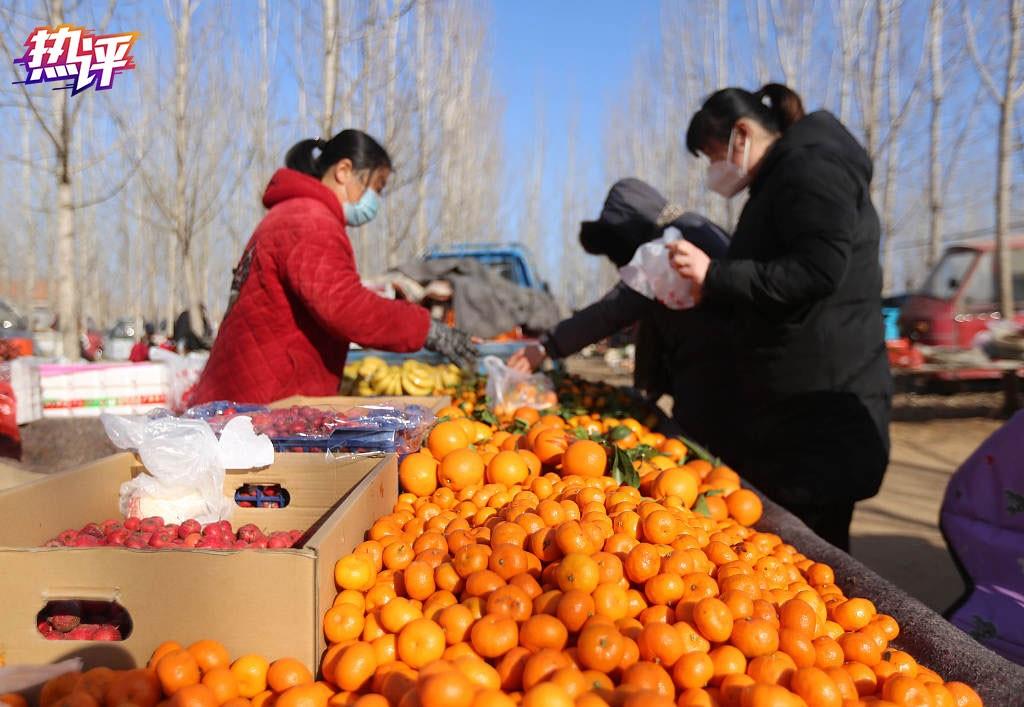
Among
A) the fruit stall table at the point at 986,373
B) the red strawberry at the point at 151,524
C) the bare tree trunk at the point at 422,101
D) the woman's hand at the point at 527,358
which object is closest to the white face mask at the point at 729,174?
the woman's hand at the point at 527,358

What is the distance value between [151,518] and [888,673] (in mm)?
1537

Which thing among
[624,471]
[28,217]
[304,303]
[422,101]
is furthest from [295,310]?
[28,217]

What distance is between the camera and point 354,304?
87.4 inches

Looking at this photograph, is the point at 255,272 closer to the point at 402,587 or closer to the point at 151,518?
the point at 151,518

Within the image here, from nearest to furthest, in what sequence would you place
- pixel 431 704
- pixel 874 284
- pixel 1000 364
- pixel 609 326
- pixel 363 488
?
pixel 431 704 < pixel 363 488 < pixel 874 284 < pixel 609 326 < pixel 1000 364

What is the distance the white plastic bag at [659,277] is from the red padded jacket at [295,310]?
0.88 m

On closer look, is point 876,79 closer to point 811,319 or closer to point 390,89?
point 390,89

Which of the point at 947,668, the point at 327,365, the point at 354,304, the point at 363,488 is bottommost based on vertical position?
the point at 947,668

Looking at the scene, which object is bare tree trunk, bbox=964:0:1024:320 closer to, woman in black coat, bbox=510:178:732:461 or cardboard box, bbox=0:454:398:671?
woman in black coat, bbox=510:178:732:461

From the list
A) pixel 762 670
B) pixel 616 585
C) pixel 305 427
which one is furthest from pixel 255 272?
pixel 762 670

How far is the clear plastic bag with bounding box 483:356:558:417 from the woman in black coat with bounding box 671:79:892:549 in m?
0.84

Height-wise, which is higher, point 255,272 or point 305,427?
point 255,272

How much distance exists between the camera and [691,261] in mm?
2166

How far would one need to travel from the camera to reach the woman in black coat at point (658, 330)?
8.61 feet
